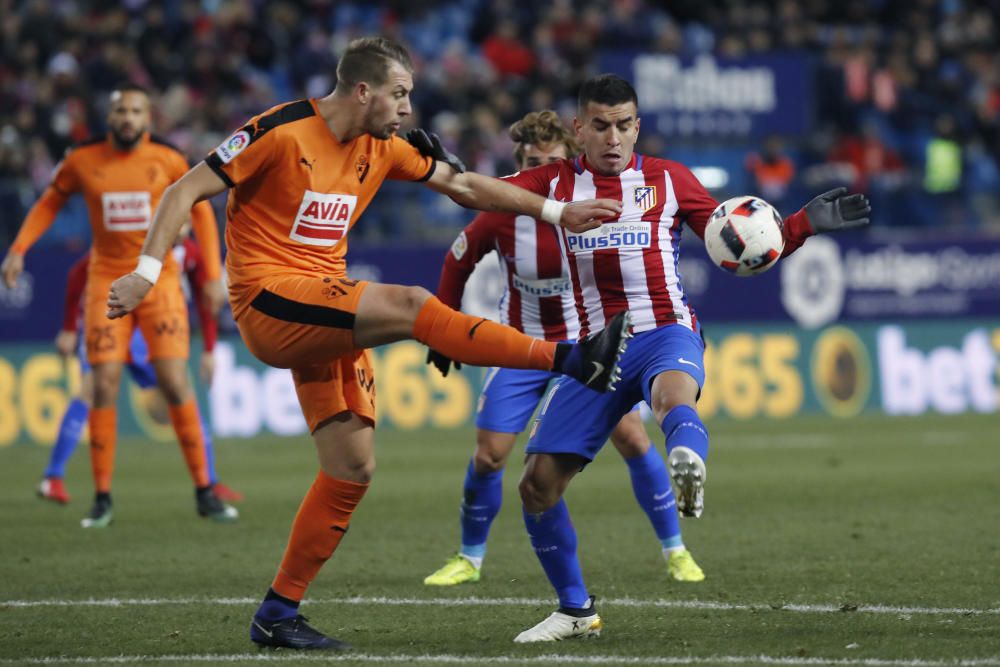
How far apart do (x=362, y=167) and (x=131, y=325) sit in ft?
16.3

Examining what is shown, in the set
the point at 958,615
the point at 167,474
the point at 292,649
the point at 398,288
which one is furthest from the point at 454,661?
the point at 167,474

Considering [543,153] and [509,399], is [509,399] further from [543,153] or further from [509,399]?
[543,153]

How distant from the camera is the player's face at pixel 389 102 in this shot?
6320mm

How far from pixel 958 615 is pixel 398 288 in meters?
2.63

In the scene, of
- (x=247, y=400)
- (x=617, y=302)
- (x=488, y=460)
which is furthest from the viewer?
(x=247, y=400)

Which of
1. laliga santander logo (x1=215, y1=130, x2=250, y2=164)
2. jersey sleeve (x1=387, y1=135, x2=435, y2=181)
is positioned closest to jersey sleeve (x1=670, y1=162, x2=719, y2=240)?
jersey sleeve (x1=387, y1=135, x2=435, y2=181)

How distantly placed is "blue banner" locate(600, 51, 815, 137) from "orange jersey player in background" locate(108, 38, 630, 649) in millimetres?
16697

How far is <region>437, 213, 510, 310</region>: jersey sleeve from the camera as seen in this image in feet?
27.3

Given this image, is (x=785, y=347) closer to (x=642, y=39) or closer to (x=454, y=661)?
(x=642, y=39)

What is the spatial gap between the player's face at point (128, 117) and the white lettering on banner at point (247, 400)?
23.1ft

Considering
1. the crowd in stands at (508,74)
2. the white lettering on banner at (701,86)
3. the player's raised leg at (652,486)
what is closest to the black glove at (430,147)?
the player's raised leg at (652,486)

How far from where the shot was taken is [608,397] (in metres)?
6.74

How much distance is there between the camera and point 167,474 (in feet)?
48.9

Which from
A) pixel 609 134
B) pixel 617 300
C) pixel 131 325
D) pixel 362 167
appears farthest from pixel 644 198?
pixel 131 325
